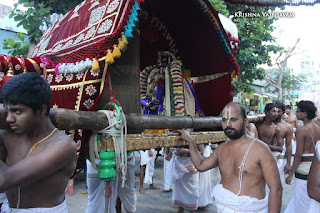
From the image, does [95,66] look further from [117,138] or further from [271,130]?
[271,130]

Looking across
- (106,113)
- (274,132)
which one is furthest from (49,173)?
(274,132)

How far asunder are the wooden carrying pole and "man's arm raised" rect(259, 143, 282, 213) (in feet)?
3.77

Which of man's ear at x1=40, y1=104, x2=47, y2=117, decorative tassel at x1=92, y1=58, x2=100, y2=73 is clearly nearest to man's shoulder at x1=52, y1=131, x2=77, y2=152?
man's ear at x1=40, y1=104, x2=47, y2=117

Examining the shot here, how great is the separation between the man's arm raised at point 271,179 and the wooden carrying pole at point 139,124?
45.2 inches

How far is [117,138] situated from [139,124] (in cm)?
42

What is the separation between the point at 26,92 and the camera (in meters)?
1.31

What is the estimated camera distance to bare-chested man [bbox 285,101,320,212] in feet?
11.9

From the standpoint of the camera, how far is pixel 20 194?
142cm

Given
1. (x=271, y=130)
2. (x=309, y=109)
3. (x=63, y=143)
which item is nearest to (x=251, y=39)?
(x=271, y=130)

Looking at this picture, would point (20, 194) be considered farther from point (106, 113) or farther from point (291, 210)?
point (291, 210)

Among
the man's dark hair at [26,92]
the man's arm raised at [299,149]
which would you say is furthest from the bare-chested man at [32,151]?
the man's arm raised at [299,149]

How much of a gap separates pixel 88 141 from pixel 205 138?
174cm

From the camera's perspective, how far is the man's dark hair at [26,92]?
1.30 m

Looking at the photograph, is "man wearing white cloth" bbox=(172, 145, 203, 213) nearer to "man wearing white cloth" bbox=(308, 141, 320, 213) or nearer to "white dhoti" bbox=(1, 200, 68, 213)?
A: "man wearing white cloth" bbox=(308, 141, 320, 213)
